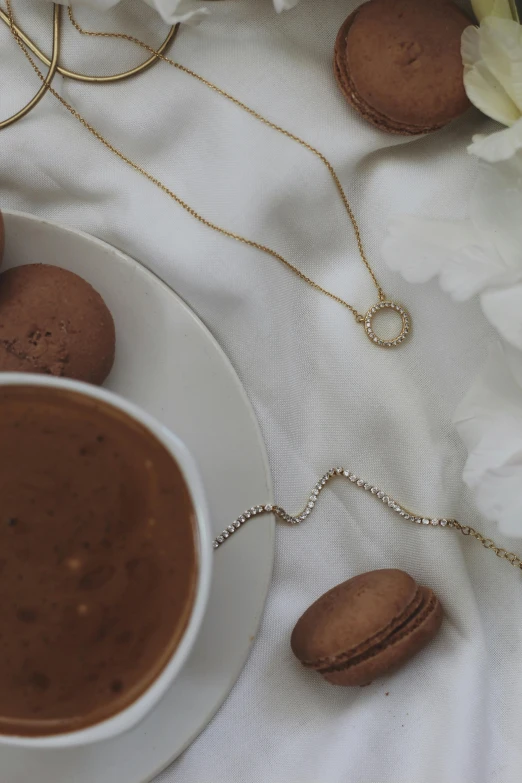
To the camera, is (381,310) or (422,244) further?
(381,310)

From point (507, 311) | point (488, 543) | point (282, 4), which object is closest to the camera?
point (507, 311)

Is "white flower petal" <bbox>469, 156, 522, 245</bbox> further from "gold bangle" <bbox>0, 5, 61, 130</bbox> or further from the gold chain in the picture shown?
"gold bangle" <bbox>0, 5, 61, 130</bbox>

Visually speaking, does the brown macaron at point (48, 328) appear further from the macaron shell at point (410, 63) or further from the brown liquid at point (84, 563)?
the macaron shell at point (410, 63)

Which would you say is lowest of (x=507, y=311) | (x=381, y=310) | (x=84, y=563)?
(x=84, y=563)

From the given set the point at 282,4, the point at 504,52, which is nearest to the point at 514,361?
the point at 504,52

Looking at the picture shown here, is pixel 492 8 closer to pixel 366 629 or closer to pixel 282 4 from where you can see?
pixel 282 4

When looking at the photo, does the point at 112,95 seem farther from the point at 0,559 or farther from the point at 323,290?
the point at 0,559

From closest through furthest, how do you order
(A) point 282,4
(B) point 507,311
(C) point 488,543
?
(B) point 507,311 < (A) point 282,4 < (C) point 488,543

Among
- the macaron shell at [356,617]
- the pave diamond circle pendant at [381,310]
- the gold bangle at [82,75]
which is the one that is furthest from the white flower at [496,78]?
the macaron shell at [356,617]
